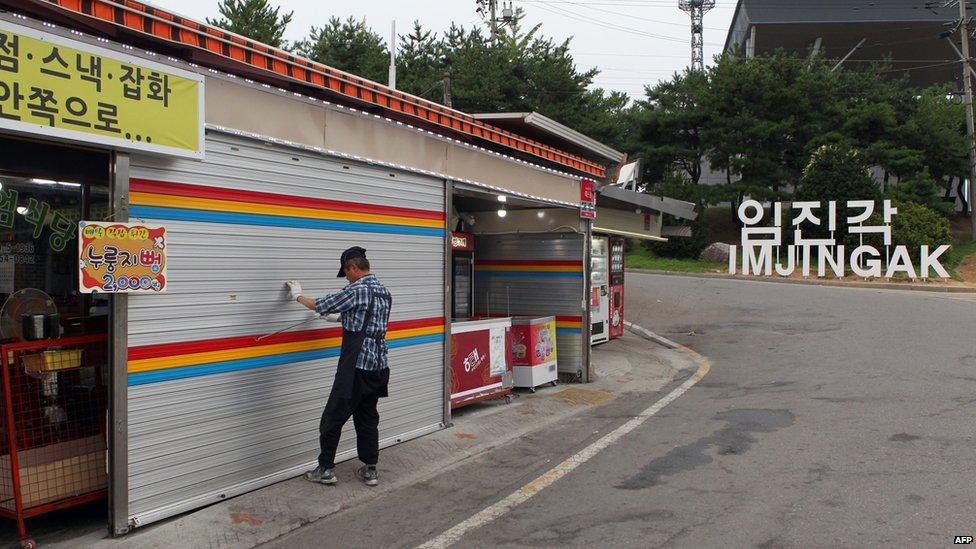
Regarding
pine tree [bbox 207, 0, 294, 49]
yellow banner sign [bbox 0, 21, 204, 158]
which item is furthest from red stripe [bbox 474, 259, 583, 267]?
pine tree [bbox 207, 0, 294, 49]

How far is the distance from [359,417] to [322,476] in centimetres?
55

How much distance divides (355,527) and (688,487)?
254cm

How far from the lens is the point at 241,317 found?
5492 millimetres

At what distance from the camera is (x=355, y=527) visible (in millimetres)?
4953

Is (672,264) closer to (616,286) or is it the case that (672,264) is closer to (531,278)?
(616,286)

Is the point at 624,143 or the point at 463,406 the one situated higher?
the point at 624,143

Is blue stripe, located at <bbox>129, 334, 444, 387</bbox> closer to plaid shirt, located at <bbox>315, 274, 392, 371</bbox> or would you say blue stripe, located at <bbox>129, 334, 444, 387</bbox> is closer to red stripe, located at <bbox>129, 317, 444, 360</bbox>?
red stripe, located at <bbox>129, 317, 444, 360</bbox>

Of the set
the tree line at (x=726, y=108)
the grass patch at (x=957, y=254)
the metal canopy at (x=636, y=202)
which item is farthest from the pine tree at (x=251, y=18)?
the grass patch at (x=957, y=254)

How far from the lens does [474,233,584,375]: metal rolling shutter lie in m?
10.7

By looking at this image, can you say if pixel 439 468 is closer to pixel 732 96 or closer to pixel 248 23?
pixel 248 23

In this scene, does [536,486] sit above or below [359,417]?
below

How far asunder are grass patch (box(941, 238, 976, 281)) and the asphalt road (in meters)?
19.8

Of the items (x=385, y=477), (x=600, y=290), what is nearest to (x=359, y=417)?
(x=385, y=477)

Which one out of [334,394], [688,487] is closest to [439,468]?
[334,394]
